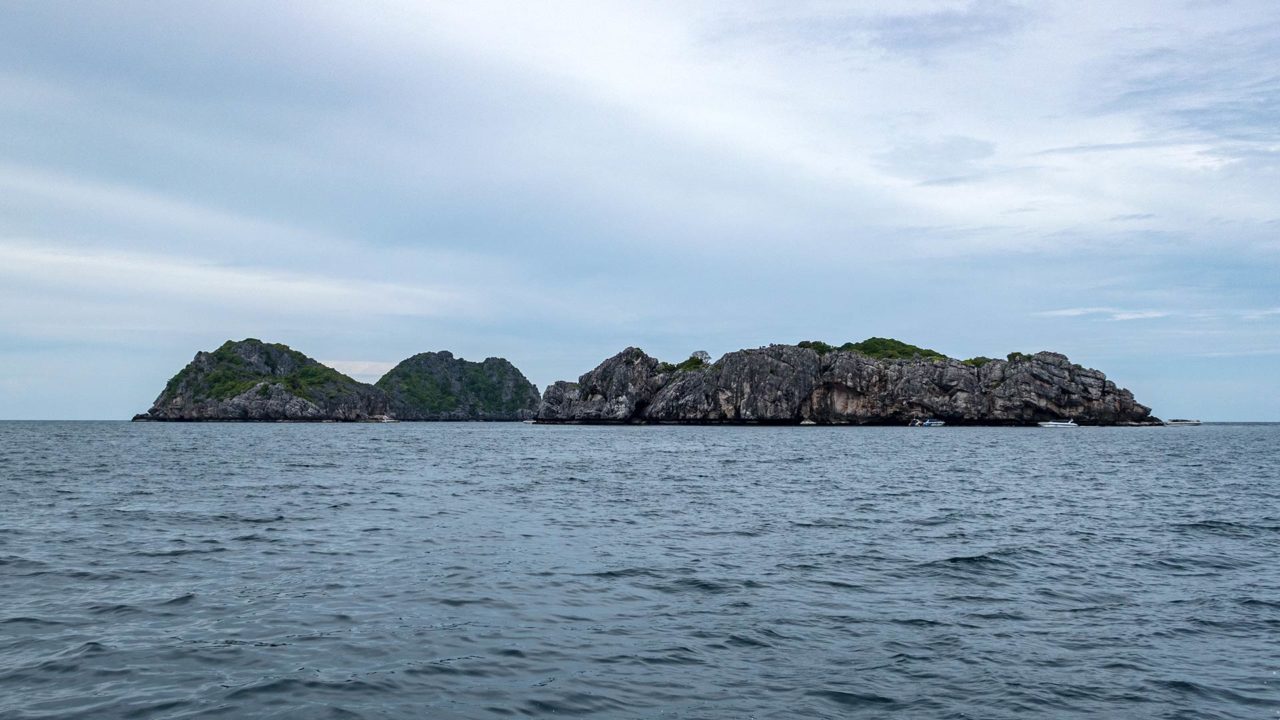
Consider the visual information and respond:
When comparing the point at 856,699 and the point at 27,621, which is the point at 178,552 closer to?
the point at 27,621

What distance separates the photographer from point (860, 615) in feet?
55.9

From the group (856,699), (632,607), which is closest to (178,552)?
(632,607)

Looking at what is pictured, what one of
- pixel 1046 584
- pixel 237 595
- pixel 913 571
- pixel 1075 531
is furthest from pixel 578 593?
pixel 1075 531

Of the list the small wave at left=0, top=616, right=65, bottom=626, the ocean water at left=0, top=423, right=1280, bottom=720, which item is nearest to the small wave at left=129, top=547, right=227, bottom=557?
the ocean water at left=0, top=423, right=1280, bottom=720

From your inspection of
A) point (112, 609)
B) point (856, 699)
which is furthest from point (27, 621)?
point (856, 699)

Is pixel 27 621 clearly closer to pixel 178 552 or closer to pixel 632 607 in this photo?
pixel 178 552

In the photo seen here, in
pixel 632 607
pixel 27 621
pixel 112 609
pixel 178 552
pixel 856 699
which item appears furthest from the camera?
pixel 178 552

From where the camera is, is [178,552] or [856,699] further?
[178,552]

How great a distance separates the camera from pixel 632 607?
17531mm

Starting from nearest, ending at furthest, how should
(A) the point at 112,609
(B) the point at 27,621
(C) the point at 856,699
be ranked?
(C) the point at 856,699 → (B) the point at 27,621 → (A) the point at 112,609

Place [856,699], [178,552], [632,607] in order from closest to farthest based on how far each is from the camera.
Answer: [856,699], [632,607], [178,552]

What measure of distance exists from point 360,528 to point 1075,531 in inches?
1020

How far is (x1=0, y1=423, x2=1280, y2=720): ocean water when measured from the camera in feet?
39.7

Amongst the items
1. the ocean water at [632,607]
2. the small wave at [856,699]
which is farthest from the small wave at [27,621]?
the small wave at [856,699]
